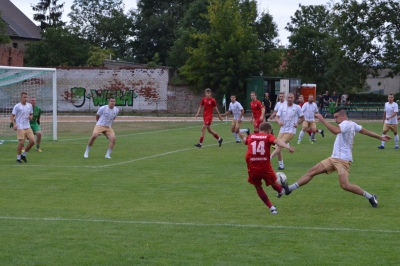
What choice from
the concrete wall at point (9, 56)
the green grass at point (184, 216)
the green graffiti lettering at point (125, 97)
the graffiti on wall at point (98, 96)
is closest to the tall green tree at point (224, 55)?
the green graffiti lettering at point (125, 97)

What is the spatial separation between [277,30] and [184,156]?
161ft

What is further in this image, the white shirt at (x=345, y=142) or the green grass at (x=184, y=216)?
the white shirt at (x=345, y=142)

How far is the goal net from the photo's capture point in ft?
93.4

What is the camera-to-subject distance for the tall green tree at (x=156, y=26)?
86.8 metres

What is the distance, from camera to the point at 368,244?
884 cm

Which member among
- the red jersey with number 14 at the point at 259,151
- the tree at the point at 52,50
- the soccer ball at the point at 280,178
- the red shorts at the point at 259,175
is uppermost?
the tree at the point at 52,50

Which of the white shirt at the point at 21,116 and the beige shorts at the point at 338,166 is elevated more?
the white shirt at the point at 21,116

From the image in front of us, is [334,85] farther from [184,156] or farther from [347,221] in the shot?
[347,221]

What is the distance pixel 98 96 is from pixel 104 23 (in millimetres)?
38745

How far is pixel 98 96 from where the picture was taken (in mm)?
57062

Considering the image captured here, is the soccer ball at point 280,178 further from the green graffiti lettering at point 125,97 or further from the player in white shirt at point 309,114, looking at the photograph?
the green graffiti lettering at point 125,97

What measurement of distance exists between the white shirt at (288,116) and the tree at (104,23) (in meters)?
75.9

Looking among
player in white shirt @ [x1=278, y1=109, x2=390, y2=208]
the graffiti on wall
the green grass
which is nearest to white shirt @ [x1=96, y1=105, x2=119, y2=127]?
→ the green grass

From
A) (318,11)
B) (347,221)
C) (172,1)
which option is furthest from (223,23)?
(347,221)
